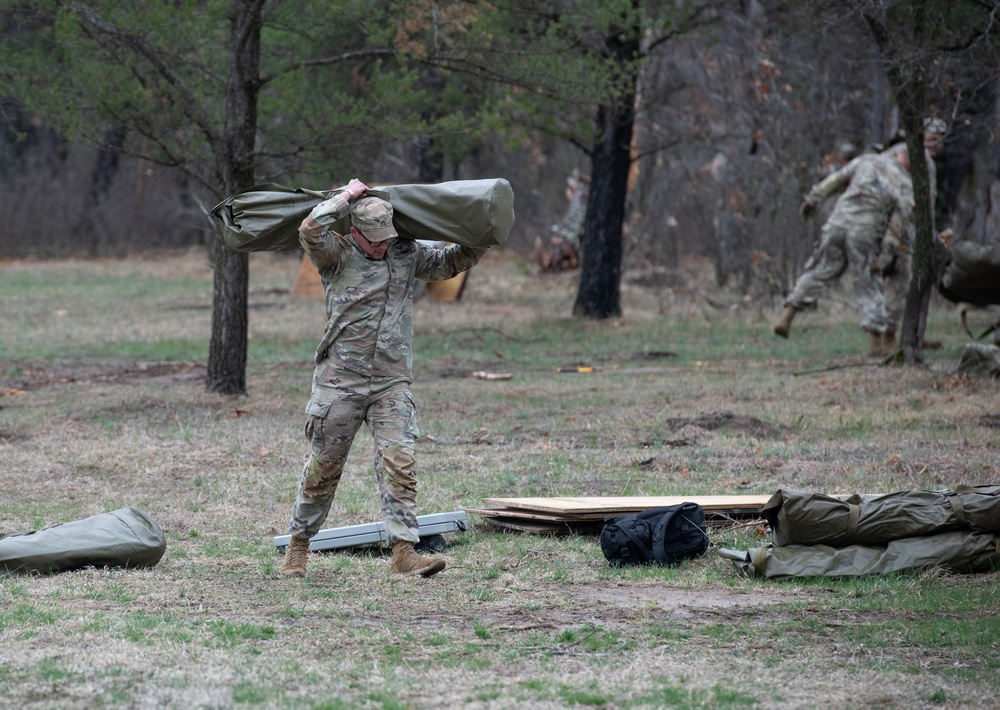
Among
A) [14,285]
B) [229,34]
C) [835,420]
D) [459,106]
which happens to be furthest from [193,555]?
[14,285]

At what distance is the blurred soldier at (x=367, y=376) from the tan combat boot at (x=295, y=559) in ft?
0.29

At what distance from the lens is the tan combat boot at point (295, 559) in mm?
5906

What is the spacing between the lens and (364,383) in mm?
Result: 5715

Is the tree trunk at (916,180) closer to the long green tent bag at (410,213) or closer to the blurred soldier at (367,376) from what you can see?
the long green tent bag at (410,213)

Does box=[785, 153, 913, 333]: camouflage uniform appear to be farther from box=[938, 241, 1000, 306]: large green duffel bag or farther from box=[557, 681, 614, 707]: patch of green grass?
box=[557, 681, 614, 707]: patch of green grass

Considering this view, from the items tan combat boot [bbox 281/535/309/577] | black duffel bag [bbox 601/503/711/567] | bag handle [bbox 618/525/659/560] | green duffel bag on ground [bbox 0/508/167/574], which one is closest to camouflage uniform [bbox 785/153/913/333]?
black duffel bag [bbox 601/503/711/567]

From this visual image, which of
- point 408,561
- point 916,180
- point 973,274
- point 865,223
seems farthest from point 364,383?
point 865,223

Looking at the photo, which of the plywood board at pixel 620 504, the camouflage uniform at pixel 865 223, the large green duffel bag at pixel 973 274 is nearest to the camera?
the plywood board at pixel 620 504

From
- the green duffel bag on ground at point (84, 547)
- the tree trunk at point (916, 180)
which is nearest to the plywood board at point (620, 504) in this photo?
the green duffel bag on ground at point (84, 547)

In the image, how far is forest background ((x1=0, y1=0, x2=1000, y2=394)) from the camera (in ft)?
34.6

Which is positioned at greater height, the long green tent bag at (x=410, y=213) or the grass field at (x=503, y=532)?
the long green tent bag at (x=410, y=213)

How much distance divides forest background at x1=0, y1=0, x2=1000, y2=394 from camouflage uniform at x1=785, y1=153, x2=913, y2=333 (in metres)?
0.60

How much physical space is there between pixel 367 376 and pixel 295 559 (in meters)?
0.98

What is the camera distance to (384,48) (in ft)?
36.9
